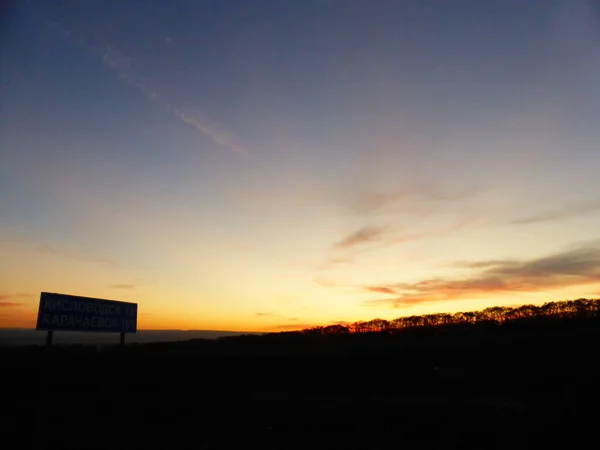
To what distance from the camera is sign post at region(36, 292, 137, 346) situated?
13281mm

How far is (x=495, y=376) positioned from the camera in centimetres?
1002

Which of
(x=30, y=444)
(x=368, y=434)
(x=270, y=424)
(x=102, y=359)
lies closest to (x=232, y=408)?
(x=270, y=424)

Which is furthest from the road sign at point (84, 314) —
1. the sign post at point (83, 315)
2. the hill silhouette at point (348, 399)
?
the hill silhouette at point (348, 399)

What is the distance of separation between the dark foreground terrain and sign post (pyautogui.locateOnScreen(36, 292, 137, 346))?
2.15 meters

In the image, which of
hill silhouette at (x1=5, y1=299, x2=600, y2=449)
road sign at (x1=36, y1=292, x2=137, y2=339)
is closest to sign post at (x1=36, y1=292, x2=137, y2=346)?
road sign at (x1=36, y1=292, x2=137, y2=339)

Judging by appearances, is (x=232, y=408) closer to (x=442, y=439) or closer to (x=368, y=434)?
(x=368, y=434)

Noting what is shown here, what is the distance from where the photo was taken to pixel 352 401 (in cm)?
861

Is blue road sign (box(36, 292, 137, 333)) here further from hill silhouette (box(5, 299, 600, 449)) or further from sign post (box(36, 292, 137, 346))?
hill silhouette (box(5, 299, 600, 449))

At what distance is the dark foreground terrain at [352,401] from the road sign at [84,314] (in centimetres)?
221

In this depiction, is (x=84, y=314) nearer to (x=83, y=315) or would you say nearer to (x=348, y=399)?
(x=83, y=315)

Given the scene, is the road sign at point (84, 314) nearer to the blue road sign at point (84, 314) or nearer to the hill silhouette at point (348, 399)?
the blue road sign at point (84, 314)

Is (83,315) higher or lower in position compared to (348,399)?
higher

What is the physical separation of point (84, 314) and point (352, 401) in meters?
11.8

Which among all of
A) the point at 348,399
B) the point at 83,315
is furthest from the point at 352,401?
the point at 83,315
